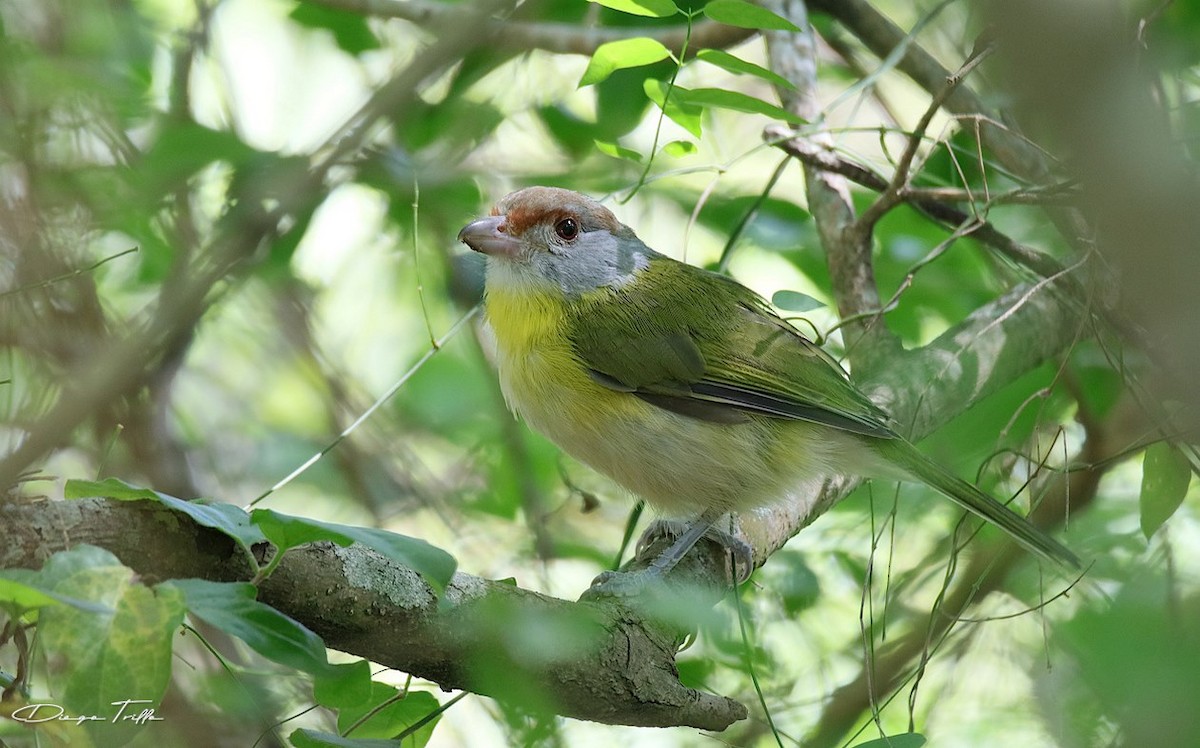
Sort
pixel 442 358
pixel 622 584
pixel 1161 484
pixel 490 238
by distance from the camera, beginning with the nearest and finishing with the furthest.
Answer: pixel 1161 484 < pixel 622 584 < pixel 490 238 < pixel 442 358

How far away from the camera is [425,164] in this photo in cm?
425

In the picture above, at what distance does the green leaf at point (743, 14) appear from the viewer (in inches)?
107

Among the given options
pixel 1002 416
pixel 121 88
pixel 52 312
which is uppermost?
pixel 1002 416

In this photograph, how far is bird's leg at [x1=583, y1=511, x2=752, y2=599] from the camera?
303cm

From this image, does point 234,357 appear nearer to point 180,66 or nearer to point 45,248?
point 180,66

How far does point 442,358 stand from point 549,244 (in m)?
1.41

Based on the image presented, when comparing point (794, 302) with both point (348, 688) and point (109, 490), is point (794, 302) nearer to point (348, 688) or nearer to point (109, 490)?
point (348, 688)

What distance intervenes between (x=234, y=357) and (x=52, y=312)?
94.8 inches

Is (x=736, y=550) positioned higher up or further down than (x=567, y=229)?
further down

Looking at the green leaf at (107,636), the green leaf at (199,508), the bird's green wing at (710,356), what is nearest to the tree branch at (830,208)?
the bird's green wing at (710,356)

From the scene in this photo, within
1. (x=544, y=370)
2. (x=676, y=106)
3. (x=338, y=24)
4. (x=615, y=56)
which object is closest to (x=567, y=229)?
(x=544, y=370)

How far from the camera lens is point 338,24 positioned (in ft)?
14.5

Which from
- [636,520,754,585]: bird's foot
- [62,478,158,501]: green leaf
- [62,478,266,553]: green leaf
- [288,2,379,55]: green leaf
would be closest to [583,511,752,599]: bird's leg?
[636,520,754,585]: bird's foot

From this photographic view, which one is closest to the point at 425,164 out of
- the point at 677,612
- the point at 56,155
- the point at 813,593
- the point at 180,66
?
the point at 180,66
